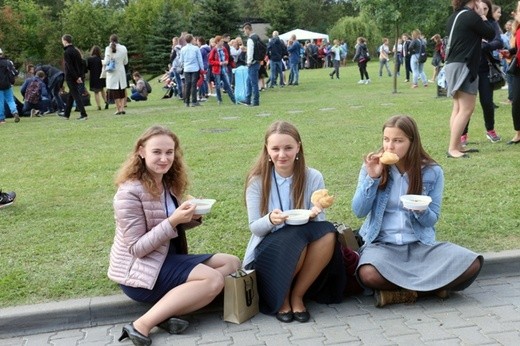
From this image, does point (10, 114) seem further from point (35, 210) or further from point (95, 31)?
point (95, 31)

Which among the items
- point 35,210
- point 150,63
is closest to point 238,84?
point 35,210

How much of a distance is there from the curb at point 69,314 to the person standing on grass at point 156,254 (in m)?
0.19

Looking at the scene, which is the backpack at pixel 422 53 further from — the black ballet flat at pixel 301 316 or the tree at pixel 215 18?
the tree at pixel 215 18

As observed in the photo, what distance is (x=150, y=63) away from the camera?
46.8 metres

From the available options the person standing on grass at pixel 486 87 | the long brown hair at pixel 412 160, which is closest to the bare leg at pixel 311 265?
the long brown hair at pixel 412 160

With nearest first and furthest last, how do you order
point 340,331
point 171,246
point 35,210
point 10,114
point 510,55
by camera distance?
point 340,331
point 171,246
point 35,210
point 510,55
point 10,114

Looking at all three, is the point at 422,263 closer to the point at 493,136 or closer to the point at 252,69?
the point at 493,136

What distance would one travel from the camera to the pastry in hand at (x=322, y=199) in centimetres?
421

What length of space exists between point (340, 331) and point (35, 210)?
158 inches

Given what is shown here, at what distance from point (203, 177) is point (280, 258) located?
12.8ft

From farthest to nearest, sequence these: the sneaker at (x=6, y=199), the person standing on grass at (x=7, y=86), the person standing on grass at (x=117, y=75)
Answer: the person standing on grass at (x=117, y=75), the person standing on grass at (x=7, y=86), the sneaker at (x=6, y=199)

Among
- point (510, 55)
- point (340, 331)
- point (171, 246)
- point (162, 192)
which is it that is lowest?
point (340, 331)

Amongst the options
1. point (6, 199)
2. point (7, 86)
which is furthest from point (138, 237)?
point (7, 86)

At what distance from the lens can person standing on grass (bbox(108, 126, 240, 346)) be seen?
160 inches
